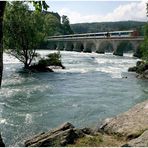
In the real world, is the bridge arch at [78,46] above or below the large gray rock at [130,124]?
below

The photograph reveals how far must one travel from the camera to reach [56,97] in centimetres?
2950

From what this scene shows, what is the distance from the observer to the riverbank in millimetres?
13031

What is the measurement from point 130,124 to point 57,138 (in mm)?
3415

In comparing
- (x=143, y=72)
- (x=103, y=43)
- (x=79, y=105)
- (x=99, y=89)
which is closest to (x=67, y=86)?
(x=99, y=89)

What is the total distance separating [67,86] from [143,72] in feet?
49.7

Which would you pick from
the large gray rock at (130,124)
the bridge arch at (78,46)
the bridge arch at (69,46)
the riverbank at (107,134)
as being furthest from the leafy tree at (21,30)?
the bridge arch at (69,46)

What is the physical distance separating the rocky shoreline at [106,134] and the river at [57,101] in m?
2.83

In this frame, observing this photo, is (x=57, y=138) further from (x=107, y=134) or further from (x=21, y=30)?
(x=21, y=30)

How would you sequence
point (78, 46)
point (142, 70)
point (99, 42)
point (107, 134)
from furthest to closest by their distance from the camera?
point (78, 46)
point (99, 42)
point (142, 70)
point (107, 134)

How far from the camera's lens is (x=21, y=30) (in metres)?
48.5

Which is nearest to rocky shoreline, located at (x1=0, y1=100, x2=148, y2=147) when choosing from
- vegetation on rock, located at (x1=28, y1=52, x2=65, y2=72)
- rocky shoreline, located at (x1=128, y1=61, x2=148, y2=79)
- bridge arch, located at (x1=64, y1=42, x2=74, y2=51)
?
rocky shoreline, located at (x1=128, y1=61, x2=148, y2=79)

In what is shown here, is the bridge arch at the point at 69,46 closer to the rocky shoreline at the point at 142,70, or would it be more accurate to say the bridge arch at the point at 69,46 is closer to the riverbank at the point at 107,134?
the rocky shoreline at the point at 142,70

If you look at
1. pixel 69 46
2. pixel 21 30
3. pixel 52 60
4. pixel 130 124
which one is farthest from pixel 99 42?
pixel 130 124

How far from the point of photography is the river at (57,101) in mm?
20391
